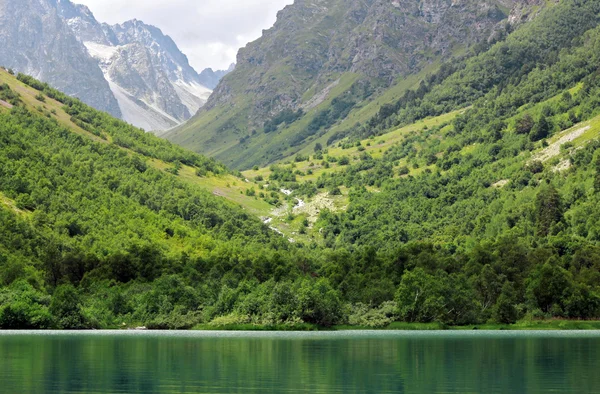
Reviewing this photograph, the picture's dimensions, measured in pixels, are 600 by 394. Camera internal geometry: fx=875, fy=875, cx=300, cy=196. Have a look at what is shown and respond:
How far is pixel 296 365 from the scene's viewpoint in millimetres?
86688

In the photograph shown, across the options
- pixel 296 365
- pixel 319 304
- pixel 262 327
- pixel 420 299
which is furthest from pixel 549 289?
pixel 296 365

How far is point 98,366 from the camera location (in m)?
83.7

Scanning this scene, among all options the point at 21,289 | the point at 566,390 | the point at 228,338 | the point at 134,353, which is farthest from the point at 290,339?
the point at 566,390

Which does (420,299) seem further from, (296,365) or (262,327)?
(296,365)

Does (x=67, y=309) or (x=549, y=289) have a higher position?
(x=549, y=289)

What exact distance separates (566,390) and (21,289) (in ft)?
385

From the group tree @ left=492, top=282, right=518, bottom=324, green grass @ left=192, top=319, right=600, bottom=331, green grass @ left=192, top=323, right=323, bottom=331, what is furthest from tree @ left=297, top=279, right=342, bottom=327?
tree @ left=492, top=282, right=518, bottom=324

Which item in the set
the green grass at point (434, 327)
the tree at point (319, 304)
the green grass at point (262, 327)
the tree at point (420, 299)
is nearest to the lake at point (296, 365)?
the tree at point (319, 304)

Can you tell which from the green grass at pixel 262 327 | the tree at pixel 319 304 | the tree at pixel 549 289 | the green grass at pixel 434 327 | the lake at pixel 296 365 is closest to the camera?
the lake at pixel 296 365

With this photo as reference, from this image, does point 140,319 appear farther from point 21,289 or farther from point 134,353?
point 134,353

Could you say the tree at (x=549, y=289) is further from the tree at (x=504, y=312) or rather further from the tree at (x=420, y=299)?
the tree at (x=420, y=299)

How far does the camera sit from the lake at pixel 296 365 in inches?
2756

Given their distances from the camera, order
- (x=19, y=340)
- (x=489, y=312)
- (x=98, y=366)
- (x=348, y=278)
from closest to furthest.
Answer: (x=98, y=366) → (x=19, y=340) → (x=489, y=312) → (x=348, y=278)

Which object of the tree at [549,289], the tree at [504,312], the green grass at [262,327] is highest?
the tree at [549,289]
